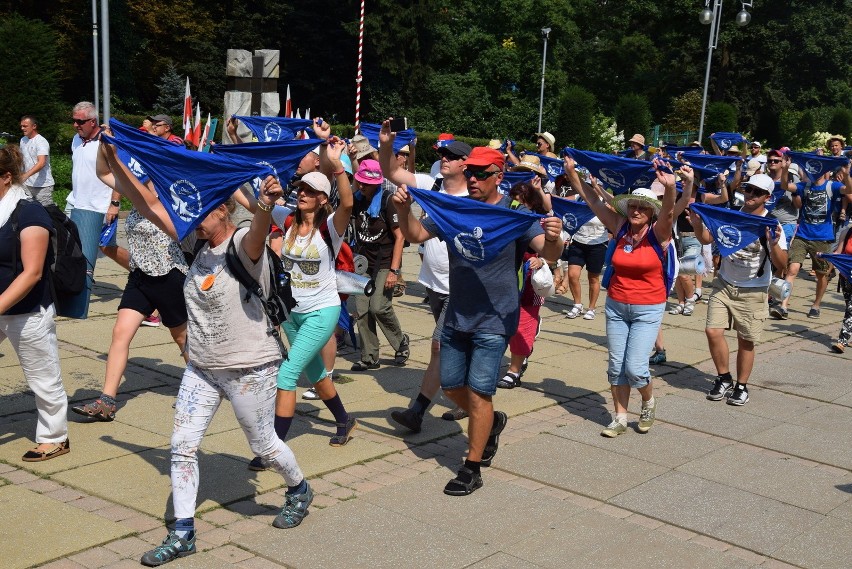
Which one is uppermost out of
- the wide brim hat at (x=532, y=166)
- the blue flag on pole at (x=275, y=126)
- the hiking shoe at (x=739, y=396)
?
the blue flag on pole at (x=275, y=126)

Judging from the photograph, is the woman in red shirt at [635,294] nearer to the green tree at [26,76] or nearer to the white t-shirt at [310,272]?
the white t-shirt at [310,272]

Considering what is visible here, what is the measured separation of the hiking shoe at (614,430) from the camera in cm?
734

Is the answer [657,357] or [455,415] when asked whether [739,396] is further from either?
[455,415]

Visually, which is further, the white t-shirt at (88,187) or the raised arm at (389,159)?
the white t-shirt at (88,187)

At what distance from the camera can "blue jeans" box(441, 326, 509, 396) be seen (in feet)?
19.6

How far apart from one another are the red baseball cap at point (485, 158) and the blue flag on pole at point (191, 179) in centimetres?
153

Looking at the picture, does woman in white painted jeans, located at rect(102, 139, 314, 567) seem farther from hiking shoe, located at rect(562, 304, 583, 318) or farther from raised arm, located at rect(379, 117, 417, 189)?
hiking shoe, located at rect(562, 304, 583, 318)

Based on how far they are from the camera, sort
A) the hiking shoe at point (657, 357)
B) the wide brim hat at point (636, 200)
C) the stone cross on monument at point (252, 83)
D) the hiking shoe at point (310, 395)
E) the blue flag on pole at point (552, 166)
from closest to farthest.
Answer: the wide brim hat at point (636, 200) → the hiking shoe at point (310, 395) → the hiking shoe at point (657, 357) → the blue flag on pole at point (552, 166) → the stone cross on monument at point (252, 83)

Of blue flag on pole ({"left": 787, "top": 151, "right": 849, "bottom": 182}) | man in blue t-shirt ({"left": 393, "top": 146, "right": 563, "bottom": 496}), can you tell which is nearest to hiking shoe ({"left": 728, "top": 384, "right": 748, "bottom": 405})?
man in blue t-shirt ({"left": 393, "top": 146, "right": 563, "bottom": 496})

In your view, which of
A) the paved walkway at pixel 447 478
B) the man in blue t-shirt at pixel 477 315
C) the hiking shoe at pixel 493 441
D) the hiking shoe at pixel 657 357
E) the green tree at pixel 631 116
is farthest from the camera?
→ the green tree at pixel 631 116

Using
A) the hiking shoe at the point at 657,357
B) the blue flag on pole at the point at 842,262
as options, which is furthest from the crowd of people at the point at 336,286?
the hiking shoe at the point at 657,357

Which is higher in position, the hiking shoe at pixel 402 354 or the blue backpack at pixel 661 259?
the blue backpack at pixel 661 259

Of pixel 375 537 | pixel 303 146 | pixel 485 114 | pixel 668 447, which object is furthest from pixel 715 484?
pixel 485 114

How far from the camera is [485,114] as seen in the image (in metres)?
53.2
